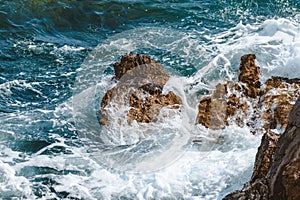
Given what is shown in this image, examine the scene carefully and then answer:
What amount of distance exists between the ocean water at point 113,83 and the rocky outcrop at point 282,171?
1033 millimetres

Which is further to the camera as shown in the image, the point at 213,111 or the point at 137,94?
the point at 137,94

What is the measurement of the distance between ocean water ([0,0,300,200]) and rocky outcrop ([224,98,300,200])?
3.39 ft

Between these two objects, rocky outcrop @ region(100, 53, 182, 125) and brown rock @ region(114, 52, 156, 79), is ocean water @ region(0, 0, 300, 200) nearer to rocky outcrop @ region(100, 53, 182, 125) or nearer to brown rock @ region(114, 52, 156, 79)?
rocky outcrop @ region(100, 53, 182, 125)

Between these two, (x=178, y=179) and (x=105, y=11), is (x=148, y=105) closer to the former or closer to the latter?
(x=178, y=179)

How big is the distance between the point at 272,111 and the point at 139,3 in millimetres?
7266

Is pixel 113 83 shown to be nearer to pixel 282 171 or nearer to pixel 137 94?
pixel 137 94

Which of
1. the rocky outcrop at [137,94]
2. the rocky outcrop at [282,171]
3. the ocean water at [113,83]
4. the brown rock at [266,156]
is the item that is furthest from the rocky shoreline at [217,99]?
the rocky outcrop at [282,171]

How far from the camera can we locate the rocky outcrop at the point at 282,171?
379 cm

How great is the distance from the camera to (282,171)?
389cm

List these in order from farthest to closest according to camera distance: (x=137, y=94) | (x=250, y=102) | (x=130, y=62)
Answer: (x=130, y=62) < (x=137, y=94) < (x=250, y=102)

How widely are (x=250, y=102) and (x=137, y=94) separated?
1706 mm

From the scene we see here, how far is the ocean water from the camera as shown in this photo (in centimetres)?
610

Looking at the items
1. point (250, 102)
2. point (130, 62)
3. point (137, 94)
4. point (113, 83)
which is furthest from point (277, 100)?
point (113, 83)

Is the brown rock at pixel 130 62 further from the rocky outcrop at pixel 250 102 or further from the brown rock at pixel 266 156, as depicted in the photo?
the brown rock at pixel 266 156
